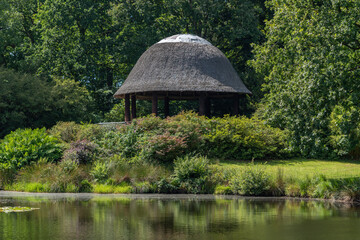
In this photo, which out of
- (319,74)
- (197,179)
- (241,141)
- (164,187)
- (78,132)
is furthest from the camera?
(78,132)

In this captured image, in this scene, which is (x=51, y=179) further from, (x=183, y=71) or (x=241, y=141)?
(x=183, y=71)

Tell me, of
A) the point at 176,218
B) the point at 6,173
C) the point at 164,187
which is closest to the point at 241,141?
the point at 164,187

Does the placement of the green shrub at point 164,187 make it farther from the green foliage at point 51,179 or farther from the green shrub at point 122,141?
the green shrub at point 122,141

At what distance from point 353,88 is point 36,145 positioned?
13689 mm

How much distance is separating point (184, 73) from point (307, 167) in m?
11.9

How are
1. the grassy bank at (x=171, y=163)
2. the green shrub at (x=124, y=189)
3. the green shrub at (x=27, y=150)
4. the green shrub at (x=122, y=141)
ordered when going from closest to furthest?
the grassy bank at (x=171, y=163)
the green shrub at (x=124, y=189)
the green shrub at (x=27, y=150)
the green shrub at (x=122, y=141)

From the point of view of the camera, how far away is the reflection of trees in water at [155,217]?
12.8m

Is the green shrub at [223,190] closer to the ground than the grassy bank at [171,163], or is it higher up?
closer to the ground

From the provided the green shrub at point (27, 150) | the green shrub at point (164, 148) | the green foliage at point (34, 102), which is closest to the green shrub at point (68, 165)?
the green shrub at point (27, 150)

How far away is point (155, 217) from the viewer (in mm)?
15047

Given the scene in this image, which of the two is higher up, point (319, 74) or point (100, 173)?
point (319, 74)

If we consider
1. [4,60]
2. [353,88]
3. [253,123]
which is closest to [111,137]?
[253,123]

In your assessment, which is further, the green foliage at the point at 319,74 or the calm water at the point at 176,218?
the green foliage at the point at 319,74

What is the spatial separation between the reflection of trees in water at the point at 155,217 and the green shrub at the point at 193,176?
201 cm
